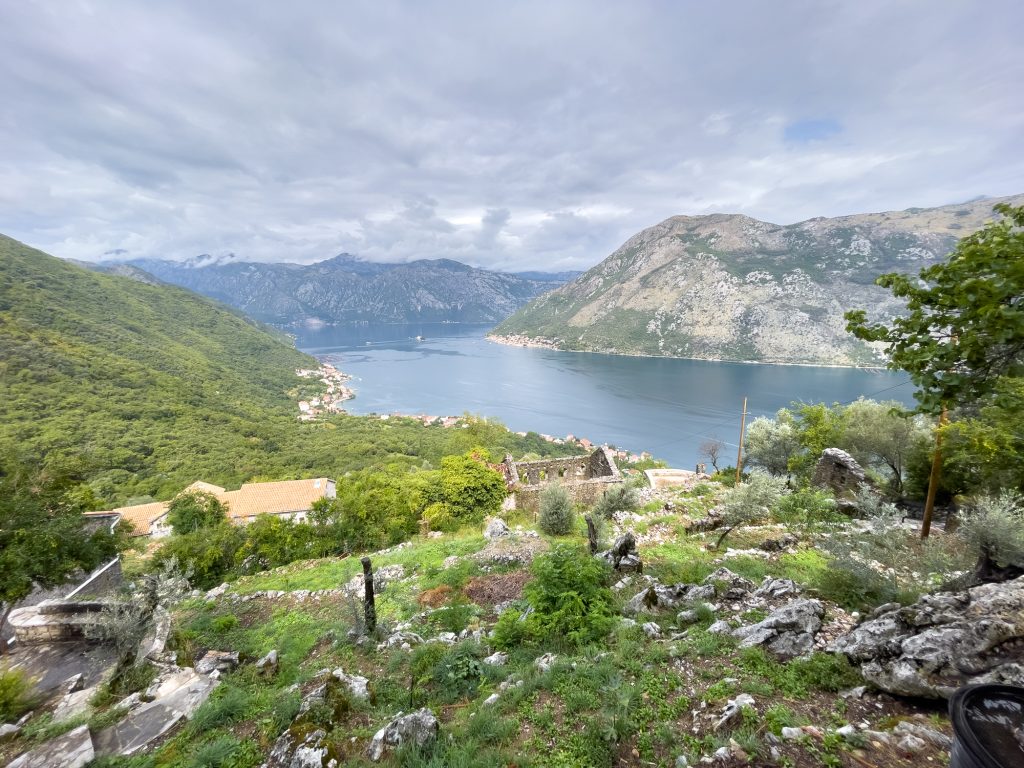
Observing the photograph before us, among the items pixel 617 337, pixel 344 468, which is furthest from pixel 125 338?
pixel 617 337

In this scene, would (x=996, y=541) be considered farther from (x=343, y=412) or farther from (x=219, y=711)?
(x=343, y=412)

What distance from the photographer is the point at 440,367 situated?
5989 inches

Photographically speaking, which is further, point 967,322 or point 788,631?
point 788,631

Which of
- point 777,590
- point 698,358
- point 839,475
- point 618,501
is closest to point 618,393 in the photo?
point 698,358

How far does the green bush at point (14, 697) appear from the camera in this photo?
21.2 feet

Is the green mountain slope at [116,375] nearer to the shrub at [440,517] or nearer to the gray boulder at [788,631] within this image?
the shrub at [440,517]

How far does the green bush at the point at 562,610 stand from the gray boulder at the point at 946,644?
11.0 feet

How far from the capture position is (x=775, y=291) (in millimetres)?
139250

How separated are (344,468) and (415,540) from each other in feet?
110

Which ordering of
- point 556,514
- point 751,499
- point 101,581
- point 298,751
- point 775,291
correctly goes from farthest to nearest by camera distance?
point 775,291, point 556,514, point 101,581, point 751,499, point 298,751

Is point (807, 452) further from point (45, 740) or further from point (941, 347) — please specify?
point (45, 740)

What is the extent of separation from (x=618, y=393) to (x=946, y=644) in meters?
102

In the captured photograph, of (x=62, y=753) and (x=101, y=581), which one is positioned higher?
(x=62, y=753)

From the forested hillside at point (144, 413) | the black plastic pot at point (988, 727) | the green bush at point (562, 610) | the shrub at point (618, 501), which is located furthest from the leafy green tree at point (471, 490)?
the black plastic pot at point (988, 727)
